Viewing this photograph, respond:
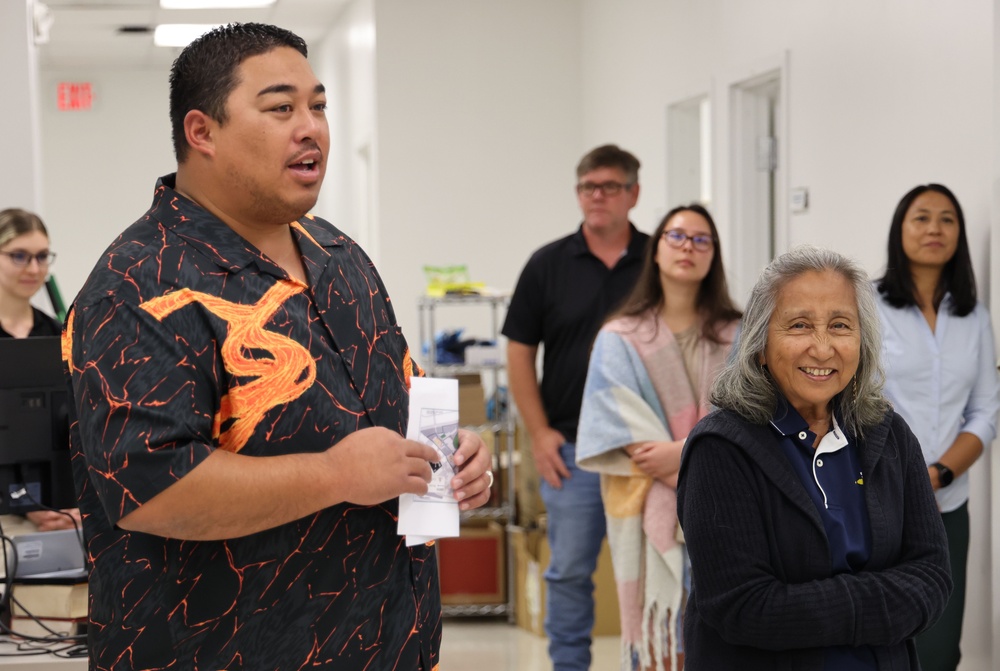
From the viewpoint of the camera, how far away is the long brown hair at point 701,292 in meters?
3.08

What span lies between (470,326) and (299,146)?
5872 millimetres

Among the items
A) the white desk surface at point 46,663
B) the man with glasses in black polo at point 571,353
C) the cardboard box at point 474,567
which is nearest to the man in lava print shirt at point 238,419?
the white desk surface at point 46,663

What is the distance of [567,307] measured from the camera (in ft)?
12.0

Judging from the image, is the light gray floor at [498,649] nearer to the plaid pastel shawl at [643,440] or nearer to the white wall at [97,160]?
the plaid pastel shawl at [643,440]

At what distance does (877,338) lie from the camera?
1.79 metres

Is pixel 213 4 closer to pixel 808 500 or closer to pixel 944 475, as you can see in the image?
pixel 944 475

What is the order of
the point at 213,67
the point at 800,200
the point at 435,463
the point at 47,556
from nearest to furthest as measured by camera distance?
the point at 213,67 → the point at 435,463 → the point at 47,556 → the point at 800,200

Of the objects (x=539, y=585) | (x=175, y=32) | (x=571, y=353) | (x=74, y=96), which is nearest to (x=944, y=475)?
(x=571, y=353)

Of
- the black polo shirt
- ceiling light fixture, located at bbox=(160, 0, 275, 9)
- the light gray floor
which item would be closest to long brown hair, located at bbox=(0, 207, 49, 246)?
the black polo shirt

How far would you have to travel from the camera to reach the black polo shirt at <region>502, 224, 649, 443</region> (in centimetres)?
361

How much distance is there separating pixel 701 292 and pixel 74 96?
29.7 feet

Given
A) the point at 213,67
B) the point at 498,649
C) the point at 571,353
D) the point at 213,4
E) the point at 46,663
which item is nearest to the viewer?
the point at 213,67

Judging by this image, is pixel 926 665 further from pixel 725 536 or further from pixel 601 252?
pixel 725 536

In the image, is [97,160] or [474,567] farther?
[97,160]
